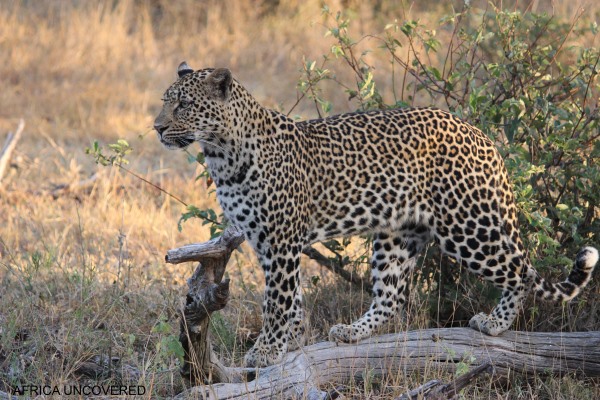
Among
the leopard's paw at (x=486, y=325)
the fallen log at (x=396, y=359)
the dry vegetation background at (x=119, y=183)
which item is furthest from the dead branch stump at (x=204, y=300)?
the leopard's paw at (x=486, y=325)

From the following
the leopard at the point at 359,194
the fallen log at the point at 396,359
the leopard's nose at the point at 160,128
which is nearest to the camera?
the fallen log at the point at 396,359

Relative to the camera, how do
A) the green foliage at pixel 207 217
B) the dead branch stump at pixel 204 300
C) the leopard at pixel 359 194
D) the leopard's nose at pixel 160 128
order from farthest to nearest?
the green foliage at pixel 207 217 → the leopard at pixel 359 194 → the leopard's nose at pixel 160 128 → the dead branch stump at pixel 204 300

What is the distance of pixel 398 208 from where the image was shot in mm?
6742

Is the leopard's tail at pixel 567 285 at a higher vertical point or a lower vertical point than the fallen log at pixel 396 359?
higher

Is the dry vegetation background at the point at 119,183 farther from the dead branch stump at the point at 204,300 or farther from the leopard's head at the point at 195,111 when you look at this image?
the leopard's head at the point at 195,111

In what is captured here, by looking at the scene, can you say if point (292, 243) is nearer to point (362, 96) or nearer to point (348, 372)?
point (348, 372)

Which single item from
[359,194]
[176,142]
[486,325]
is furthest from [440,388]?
[176,142]

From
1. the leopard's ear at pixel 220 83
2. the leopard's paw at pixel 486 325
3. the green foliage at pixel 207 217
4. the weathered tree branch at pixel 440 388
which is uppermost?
the leopard's ear at pixel 220 83

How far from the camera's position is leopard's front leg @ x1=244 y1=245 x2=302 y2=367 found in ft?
21.4

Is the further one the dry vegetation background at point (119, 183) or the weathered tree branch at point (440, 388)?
the dry vegetation background at point (119, 183)

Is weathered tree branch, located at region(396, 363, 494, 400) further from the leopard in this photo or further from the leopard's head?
the leopard's head

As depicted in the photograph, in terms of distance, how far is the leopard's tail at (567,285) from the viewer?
662 centimetres

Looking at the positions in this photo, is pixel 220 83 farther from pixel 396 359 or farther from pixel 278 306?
pixel 396 359

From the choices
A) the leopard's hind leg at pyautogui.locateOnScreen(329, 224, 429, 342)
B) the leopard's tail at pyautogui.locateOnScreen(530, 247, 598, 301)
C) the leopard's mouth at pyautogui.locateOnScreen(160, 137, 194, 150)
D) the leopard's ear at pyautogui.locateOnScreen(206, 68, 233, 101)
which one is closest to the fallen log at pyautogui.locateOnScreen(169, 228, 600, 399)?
the leopard's tail at pyautogui.locateOnScreen(530, 247, 598, 301)
